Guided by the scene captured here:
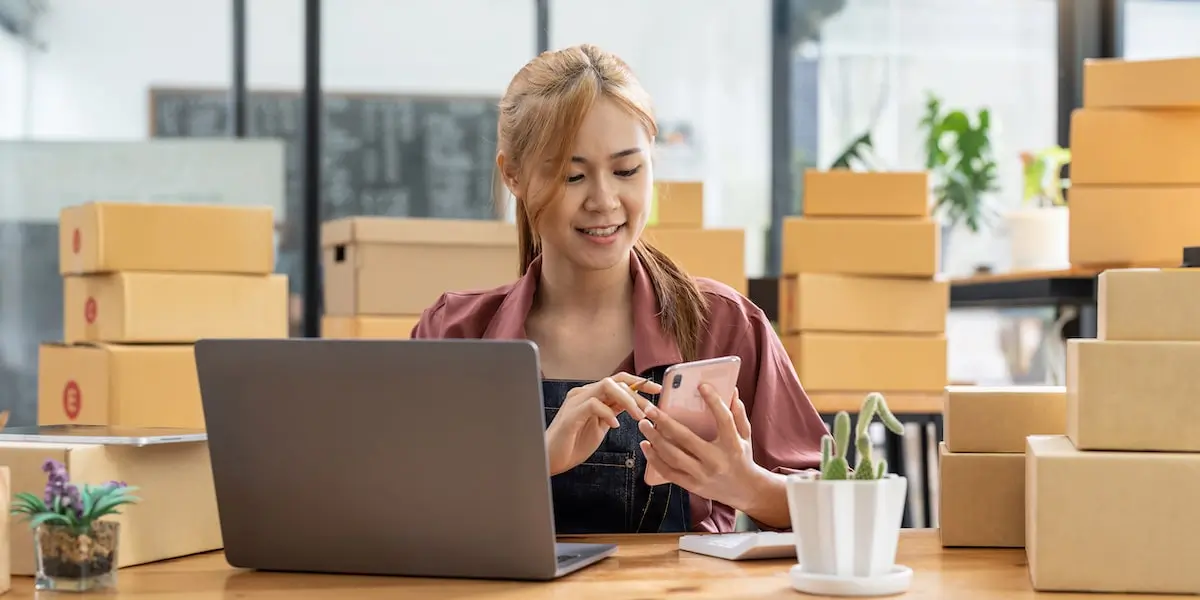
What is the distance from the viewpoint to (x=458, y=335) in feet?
5.94

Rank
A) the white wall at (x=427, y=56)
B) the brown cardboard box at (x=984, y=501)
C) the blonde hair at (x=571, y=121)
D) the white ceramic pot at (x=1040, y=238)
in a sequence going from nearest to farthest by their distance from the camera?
the brown cardboard box at (x=984, y=501) < the blonde hair at (x=571, y=121) < the white ceramic pot at (x=1040, y=238) < the white wall at (x=427, y=56)

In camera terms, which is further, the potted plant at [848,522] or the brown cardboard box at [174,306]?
the brown cardboard box at [174,306]

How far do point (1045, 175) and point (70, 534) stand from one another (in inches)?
141

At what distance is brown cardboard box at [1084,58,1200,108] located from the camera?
9.96ft

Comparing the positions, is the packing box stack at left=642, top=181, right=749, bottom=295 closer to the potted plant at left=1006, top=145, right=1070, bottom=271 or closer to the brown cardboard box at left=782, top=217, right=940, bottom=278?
the brown cardboard box at left=782, top=217, right=940, bottom=278

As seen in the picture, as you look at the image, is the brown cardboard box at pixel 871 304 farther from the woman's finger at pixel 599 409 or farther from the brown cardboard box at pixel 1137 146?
the woman's finger at pixel 599 409

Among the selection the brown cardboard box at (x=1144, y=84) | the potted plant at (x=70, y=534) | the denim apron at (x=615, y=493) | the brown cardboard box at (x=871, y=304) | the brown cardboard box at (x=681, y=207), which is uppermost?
the brown cardboard box at (x=1144, y=84)

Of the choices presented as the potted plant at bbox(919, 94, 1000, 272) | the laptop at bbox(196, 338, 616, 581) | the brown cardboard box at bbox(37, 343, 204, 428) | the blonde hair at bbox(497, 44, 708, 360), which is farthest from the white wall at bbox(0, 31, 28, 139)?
the laptop at bbox(196, 338, 616, 581)

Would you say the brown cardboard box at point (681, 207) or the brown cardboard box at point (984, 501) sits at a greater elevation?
the brown cardboard box at point (681, 207)

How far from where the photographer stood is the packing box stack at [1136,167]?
3.09m

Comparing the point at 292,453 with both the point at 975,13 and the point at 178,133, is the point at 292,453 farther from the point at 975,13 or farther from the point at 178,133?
the point at 975,13

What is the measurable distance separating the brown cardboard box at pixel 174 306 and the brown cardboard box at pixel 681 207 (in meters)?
0.96

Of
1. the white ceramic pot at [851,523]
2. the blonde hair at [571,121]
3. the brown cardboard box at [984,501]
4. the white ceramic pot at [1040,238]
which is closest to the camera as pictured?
the white ceramic pot at [851,523]

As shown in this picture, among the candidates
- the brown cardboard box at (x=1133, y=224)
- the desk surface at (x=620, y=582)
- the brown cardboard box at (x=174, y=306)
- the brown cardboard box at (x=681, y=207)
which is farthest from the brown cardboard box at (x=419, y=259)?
the desk surface at (x=620, y=582)
